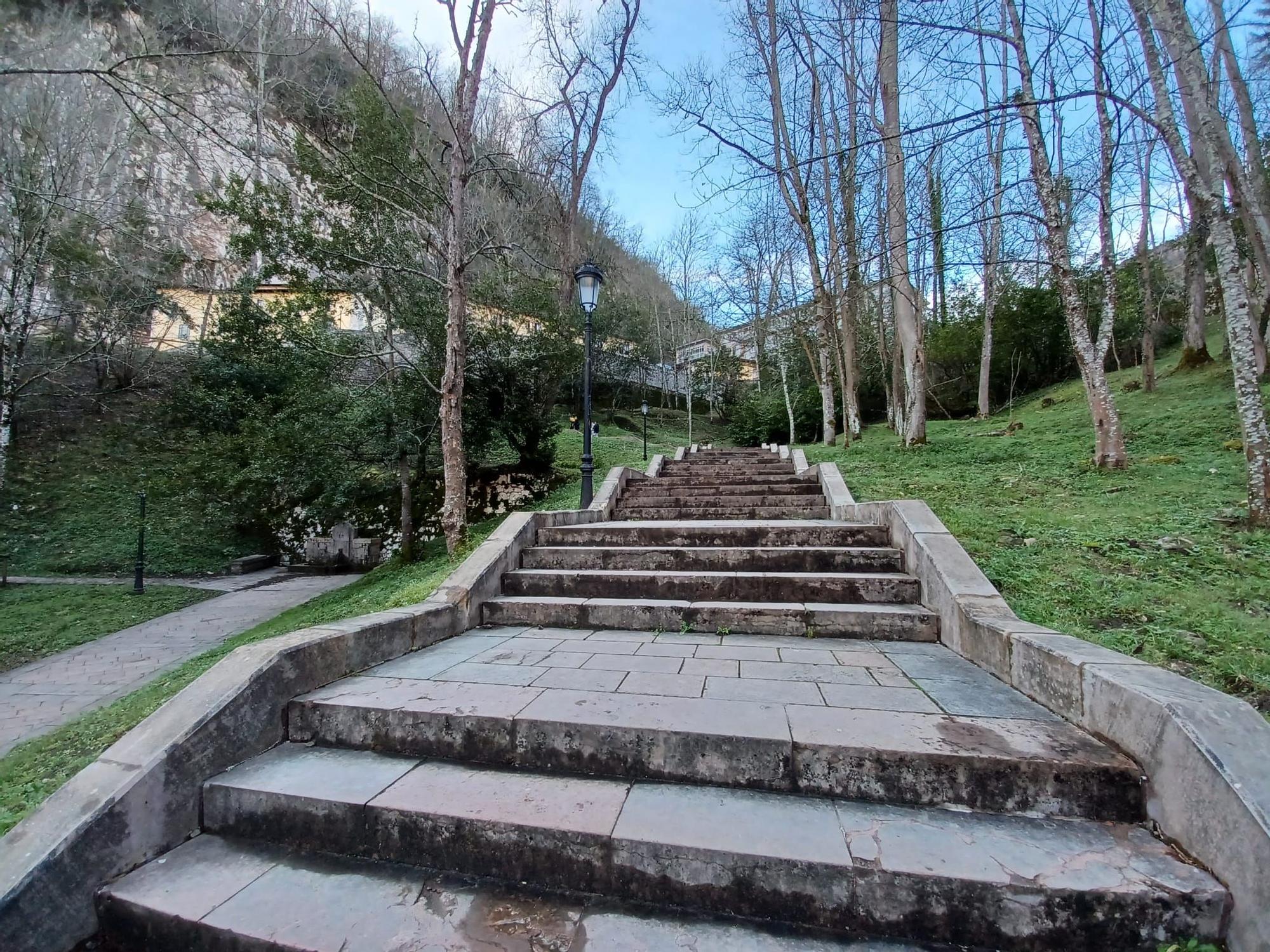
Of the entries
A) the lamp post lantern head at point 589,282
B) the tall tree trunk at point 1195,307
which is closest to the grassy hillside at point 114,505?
the lamp post lantern head at point 589,282

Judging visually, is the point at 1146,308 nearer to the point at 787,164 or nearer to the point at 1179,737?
the point at 787,164

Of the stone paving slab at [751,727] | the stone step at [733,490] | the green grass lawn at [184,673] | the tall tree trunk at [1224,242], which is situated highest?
the tall tree trunk at [1224,242]

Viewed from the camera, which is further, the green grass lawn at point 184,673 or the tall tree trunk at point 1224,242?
the tall tree trunk at point 1224,242

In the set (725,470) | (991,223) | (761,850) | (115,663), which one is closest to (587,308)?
(725,470)

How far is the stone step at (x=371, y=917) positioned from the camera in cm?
136

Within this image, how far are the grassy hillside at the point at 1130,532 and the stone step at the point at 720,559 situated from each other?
0.81m

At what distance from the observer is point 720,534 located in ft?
15.4

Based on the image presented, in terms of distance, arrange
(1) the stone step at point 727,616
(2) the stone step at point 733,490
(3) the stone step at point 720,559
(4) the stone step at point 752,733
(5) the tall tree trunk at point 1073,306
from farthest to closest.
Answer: (2) the stone step at point 733,490 < (5) the tall tree trunk at point 1073,306 < (3) the stone step at point 720,559 < (1) the stone step at point 727,616 < (4) the stone step at point 752,733

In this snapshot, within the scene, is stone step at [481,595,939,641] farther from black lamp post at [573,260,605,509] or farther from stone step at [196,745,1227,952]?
black lamp post at [573,260,605,509]

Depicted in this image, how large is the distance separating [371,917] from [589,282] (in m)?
6.29

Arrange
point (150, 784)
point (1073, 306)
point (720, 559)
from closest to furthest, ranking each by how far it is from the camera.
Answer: point (150, 784) → point (720, 559) → point (1073, 306)

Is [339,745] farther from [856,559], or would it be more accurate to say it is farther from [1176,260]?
[1176,260]

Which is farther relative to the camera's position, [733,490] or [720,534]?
[733,490]

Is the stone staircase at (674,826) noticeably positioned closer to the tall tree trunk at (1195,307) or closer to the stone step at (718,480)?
the stone step at (718,480)
